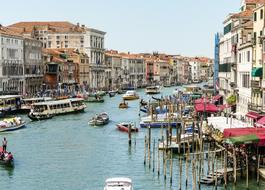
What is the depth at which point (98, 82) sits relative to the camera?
78500 mm

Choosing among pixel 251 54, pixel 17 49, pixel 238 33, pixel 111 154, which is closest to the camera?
pixel 111 154

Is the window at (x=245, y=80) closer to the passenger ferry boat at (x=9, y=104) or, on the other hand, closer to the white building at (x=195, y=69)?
the passenger ferry boat at (x=9, y=104)

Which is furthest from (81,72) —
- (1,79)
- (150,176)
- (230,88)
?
(150,176)

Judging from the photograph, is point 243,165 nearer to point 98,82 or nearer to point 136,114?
point 136,114

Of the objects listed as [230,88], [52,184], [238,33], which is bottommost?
[52,184]

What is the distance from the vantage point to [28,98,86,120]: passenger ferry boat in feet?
122

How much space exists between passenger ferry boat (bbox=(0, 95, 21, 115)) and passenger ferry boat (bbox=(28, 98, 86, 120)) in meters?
1.58

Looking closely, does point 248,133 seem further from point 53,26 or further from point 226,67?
point 53,26

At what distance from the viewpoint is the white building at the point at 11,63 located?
4728cm

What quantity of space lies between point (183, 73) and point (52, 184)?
113 m

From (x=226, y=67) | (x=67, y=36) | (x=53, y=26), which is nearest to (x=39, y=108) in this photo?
(x=226, y=67)

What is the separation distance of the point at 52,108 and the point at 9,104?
110 inches

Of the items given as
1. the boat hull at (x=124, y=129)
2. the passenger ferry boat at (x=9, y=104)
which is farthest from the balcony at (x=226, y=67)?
the passenger ferry boat at (x=9, y=104)

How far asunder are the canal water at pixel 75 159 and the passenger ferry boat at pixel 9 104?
5.58m
